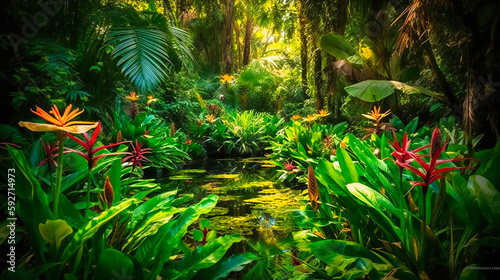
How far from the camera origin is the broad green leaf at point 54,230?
908 millimetres

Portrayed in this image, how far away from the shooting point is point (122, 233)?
1.30m

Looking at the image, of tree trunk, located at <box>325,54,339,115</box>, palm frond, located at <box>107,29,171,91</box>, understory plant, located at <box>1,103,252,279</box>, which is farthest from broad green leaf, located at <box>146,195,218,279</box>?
tree trunk, located at <box>325,54,339,115</box>

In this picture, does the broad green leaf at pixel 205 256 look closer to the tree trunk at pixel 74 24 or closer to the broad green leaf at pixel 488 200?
the broad green leaf at pixel 488 200

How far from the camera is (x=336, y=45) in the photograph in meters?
5.05

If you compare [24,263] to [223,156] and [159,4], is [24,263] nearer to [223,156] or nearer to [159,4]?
[223,156]

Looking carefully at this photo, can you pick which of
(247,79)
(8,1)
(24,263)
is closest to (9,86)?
(8,1)

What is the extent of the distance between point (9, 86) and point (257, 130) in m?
5.62

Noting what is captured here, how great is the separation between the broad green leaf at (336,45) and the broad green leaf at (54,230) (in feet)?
15.6

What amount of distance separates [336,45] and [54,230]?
4.94 metres

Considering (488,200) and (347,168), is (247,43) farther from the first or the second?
(488,200)

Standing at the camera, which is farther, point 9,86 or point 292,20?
point 292,20

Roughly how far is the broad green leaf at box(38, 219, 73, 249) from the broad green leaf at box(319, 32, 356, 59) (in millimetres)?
4742

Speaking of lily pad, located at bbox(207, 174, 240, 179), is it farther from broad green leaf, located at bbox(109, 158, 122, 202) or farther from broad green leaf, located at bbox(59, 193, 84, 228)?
broad green leaf, located at bbox(59, 193, 84, 228)

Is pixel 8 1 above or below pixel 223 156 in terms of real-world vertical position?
above
